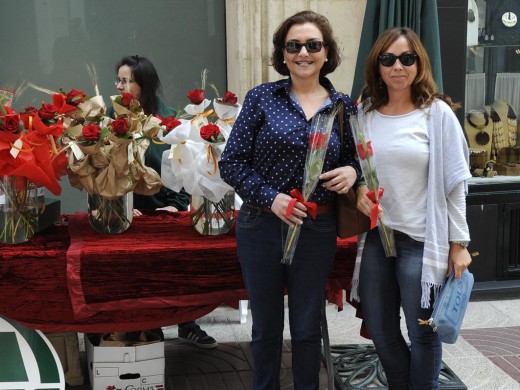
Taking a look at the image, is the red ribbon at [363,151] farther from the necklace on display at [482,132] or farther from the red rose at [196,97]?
the necklace on display at [482,132]

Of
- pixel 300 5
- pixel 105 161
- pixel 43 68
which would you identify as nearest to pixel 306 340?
pixel 105 161

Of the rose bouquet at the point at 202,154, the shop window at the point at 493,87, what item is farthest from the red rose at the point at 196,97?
the shop window at the point at 493,87

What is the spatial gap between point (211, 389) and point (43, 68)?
9.19 ft

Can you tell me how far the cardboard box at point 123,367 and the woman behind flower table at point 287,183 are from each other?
691mm

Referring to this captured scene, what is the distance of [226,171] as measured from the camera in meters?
3.20

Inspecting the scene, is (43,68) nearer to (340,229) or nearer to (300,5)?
(300,5)

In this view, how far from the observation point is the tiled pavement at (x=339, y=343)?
4.22 m

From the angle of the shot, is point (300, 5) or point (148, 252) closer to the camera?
point (148, 252)

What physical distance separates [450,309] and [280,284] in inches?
27.8

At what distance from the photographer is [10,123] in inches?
134

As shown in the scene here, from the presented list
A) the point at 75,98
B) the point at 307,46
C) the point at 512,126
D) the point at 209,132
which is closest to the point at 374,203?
the point at 307,46

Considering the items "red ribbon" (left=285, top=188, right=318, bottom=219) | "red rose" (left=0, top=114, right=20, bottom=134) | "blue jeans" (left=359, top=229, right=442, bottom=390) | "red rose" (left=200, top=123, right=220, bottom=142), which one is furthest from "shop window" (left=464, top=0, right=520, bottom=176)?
"red rose" (left=0, top=114, right=20, bottom=134)

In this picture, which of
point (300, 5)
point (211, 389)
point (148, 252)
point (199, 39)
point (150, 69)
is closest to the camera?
point (148, 252)

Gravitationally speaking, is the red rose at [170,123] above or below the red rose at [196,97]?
below
